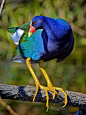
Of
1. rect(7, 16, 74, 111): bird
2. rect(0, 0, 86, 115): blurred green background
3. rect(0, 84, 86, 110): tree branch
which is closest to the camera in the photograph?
rect(0, 84, 86, 110): tree branch

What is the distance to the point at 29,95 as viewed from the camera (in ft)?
5.28

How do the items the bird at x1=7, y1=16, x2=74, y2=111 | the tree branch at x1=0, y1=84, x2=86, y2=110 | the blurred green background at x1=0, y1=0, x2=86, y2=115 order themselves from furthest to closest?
the blurred green background at x1=0, y1=0, x2=86, y2=115
the bird at x1=7, y1=16, x2=74, y2=111
the tree branch at x1=0, y1=84, x2=86, y2=110

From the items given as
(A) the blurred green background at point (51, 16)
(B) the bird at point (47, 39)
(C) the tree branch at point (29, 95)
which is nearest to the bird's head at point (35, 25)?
(B) the bird at point (47, 39)

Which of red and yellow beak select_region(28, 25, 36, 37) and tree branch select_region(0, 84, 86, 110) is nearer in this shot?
tree branch select_region(0, 84, 86, 110)

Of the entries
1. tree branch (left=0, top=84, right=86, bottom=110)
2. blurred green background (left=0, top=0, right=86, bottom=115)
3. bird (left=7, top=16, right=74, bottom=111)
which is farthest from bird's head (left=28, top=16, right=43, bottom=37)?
blurred green background (left=0, top=0, right=86, bottom=115)

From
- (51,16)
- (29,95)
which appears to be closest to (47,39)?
(29,95)

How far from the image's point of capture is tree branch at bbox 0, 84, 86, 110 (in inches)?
59.7

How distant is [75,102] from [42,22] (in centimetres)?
81

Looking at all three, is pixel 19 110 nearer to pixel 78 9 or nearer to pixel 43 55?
pixel 43 55

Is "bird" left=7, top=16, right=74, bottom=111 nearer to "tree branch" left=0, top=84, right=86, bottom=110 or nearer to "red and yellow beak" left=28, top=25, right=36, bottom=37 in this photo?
"red and yellow beak" left=28, top=25, right=36, bottom=37

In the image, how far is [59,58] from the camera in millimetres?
2252

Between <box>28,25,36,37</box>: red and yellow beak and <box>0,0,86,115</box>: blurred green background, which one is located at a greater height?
<box>28,25,36,37</box>: red and yellow beak

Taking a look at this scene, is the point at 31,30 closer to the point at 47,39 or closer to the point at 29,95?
the point at 47,39

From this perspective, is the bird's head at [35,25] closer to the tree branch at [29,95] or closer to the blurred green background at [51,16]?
the tree branch at [29,95]
